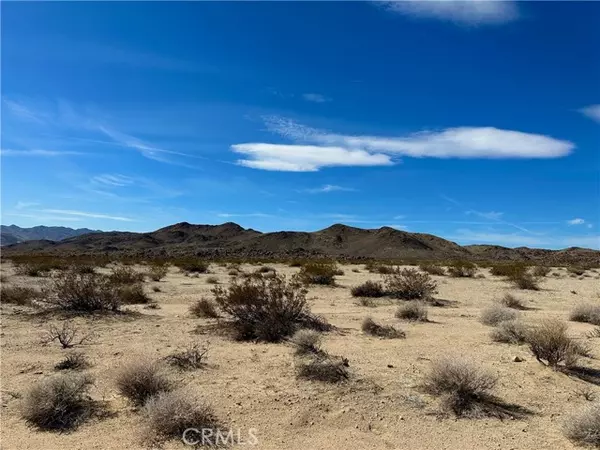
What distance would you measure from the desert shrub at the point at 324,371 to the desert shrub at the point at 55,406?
9.70ft

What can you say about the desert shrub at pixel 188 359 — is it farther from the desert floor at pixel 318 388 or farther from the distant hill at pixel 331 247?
the distant hill at pixel 331 247

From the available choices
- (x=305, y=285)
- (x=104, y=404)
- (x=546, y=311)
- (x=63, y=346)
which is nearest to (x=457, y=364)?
(x=104, y=404)

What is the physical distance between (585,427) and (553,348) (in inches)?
108

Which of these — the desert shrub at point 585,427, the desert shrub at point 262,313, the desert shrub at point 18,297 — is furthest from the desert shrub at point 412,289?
the desert shrub at point 18,297

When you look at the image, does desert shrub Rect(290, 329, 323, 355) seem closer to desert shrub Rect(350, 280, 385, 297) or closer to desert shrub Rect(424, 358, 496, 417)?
desert shrub Rect(424, 358, 496, 417)

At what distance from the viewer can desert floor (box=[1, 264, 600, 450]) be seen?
210 inches

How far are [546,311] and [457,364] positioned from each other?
1024 centimetres

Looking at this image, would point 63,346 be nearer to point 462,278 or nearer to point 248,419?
point 248,419

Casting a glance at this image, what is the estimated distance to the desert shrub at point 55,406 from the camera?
569 cm

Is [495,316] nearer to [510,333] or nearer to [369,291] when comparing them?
[510,333]

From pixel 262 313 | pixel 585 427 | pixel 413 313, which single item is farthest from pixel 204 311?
pixel 585 427

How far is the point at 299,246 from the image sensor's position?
4592 inches

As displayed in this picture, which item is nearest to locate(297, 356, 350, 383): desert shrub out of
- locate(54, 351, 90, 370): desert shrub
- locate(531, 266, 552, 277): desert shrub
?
locate(54, 351, 90, 370): desert shrub

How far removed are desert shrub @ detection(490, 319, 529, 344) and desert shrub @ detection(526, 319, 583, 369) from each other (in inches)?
53.1
